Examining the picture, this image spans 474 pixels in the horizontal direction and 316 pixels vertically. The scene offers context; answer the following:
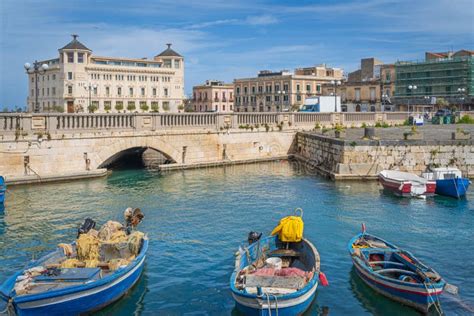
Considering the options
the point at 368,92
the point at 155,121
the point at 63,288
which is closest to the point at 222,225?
the point at 63,288

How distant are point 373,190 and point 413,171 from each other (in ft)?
16.4

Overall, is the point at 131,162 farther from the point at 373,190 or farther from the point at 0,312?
the point at 0,312

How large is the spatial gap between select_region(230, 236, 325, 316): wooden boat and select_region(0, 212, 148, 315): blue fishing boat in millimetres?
3001

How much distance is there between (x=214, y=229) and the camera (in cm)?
2038

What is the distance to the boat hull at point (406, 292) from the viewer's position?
1255 centimetres

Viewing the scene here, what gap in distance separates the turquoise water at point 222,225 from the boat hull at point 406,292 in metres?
0.23

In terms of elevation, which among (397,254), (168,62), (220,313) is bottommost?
(220,313)

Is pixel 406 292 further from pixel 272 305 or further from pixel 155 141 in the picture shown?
pixel 155 141

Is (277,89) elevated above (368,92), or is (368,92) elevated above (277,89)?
(277,89)

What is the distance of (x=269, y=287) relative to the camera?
39.7 feet

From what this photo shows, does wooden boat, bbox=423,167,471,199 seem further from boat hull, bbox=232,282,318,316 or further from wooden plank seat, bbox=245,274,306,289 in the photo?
boat hull, bbox=232,282,318,316

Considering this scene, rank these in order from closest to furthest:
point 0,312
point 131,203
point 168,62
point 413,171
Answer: point 0,312, point 131,203, point 413,171, point 168,62

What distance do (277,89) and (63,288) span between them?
3360 inches

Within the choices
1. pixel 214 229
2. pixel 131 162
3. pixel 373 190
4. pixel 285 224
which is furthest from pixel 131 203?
pixel 131 162
